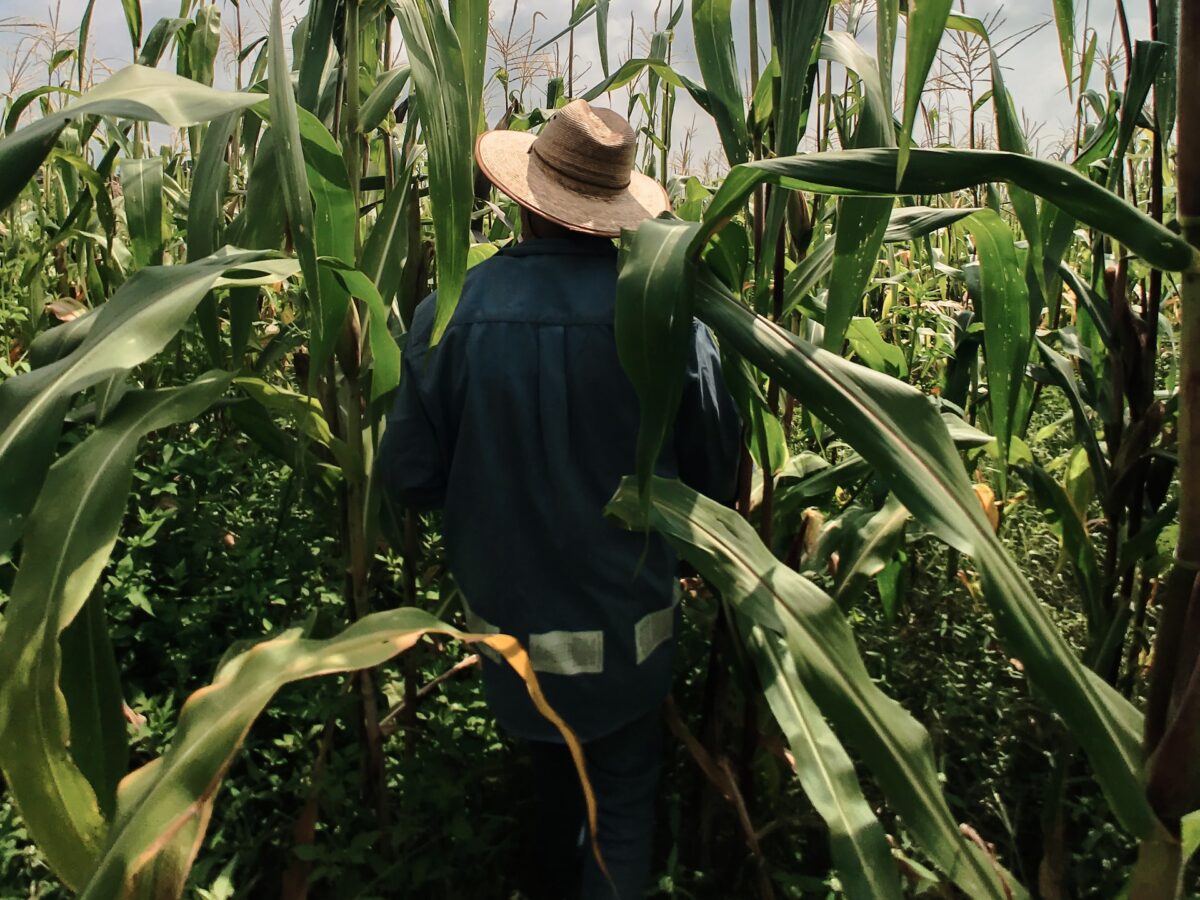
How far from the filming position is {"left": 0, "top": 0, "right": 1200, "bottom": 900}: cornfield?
74cm

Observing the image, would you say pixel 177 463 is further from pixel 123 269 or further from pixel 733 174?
pixel 733 174

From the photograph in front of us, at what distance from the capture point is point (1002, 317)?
3.37ft

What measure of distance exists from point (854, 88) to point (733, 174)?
132cm

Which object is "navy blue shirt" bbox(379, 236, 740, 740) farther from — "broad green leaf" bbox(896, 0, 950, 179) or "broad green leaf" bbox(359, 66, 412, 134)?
"broad green leaf" bbox(896, 0, 950, 179)

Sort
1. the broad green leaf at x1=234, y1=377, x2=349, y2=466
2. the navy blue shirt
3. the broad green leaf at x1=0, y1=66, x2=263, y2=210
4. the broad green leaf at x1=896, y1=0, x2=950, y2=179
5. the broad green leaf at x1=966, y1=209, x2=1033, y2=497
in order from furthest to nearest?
1. the navy blue shirt
2. the broad green leaf at x1=234, y1=377, x2=349, y2=466
3. the broad green leaf at x1=966, y1=209, x2=1033, y2=497
4. the broad green leaf at x1=0, y1=66, x2=263, y2=210
5. the broad green leaf at x1=896, y1=0, x2=950, y2=179

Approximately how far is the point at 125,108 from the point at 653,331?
0.45 m

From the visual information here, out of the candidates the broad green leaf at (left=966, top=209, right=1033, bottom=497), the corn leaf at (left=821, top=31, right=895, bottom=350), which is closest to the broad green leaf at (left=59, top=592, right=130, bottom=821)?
the corn leaf at (left=821, top=31, right=895, bottom=350)

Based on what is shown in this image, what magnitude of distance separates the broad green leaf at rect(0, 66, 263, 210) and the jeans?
0.94m

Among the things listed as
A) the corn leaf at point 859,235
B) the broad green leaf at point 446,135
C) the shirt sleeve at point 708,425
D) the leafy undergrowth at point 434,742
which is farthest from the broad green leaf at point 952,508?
the leafy undergrowth at point 434,742

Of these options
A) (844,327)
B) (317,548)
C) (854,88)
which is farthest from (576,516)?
(854,88)

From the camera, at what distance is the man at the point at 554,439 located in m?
1.24

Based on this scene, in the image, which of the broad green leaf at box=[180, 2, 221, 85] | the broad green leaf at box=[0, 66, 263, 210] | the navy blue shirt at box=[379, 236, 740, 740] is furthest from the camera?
the broad green leaf at box=[180, 2, 221, 85]

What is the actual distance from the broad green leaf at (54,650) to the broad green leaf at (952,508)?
0.57 metres

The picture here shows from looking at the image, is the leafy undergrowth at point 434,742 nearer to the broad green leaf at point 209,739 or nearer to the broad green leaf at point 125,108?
the broad green leaf at point 209,739
